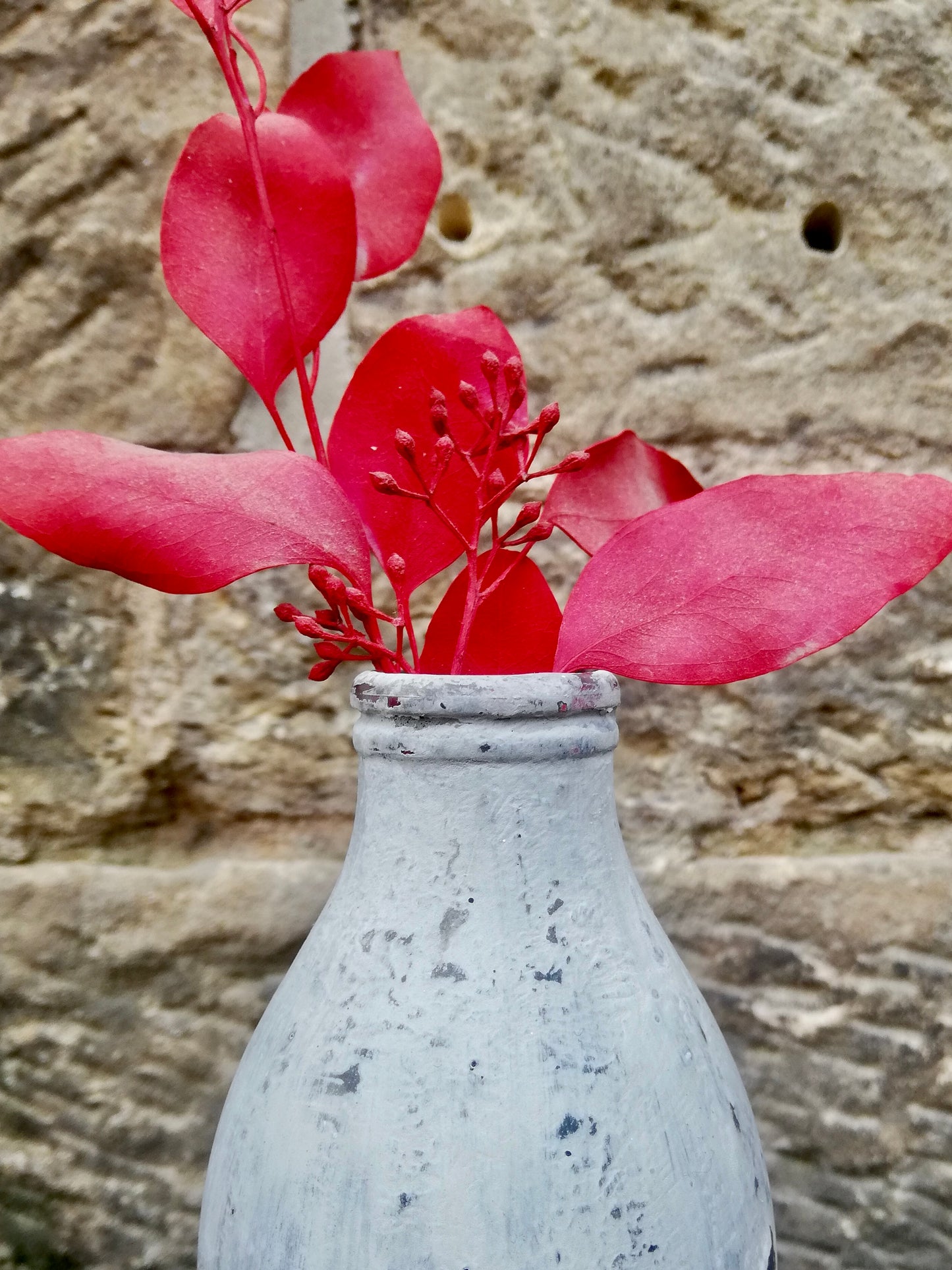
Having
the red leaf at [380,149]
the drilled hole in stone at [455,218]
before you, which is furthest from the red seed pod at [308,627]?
the drilled hole in stone at [455,218]

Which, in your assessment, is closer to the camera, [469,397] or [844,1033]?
[469,397]

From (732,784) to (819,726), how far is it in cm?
6

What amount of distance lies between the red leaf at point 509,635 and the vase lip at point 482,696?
0.05 metres

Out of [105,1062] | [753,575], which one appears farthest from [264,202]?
[105,1062]

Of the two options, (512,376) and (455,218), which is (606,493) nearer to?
(512,376)

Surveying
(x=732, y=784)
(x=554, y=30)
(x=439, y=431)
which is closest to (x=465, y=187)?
(x=554, y=30)

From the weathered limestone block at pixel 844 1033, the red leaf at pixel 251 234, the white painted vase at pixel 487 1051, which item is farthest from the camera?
the weathered limestone block at pixel 844 1033

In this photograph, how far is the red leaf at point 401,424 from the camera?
38 centimetres

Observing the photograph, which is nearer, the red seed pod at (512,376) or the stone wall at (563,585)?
the red seed pod at (512,376)

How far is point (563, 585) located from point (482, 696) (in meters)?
0.21

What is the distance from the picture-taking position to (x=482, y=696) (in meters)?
0.32

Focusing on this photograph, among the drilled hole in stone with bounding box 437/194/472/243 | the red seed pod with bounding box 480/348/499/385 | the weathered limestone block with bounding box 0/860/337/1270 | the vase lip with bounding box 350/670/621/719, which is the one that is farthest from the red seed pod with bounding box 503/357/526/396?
the weathered limestone block with bounding box 0/860/337/1270

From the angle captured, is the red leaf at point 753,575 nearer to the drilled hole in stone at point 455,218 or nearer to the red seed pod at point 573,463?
the red seed pod at point 573,463

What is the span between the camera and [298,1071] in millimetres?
311
